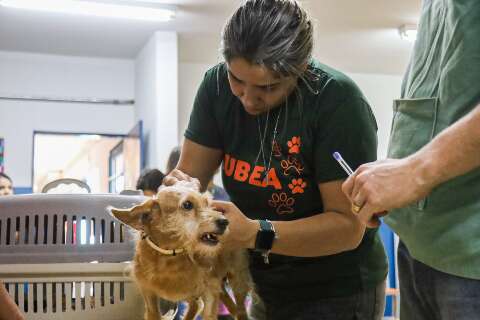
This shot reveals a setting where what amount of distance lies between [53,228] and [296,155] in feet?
1.77

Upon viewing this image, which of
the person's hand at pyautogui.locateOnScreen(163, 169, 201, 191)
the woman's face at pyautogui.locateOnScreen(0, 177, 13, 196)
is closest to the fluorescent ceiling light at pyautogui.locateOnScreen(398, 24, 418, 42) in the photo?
the woman's face at pyautogui.locateOnScreen(0, 177, 13, 196)

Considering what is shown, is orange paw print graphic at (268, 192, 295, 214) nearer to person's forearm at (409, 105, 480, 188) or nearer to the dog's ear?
the dog's ear

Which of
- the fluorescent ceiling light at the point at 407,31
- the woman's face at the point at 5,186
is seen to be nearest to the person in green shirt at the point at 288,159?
the woman's face at the point at 5,186

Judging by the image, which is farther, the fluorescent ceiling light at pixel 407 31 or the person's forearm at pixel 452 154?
the fluorescent ceiling light at pixel 407 31

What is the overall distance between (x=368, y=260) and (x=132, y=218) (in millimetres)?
531

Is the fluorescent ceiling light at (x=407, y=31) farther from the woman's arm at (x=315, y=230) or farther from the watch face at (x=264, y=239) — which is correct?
the watch face at (x=264, y=239)

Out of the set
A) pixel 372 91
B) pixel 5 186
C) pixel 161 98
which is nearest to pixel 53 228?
pixel 5 186

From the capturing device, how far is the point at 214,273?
1.30 m

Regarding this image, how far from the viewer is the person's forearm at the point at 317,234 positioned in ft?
3.95

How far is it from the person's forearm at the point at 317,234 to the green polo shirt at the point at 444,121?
0.23 metres

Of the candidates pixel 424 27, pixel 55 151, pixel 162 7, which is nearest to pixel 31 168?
pixel 162 7

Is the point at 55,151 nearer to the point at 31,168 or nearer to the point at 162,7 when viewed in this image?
the point at 31,168

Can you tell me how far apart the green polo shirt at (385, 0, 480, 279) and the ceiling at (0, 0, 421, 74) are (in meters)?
4.30

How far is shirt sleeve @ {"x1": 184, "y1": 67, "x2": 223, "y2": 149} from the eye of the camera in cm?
141
